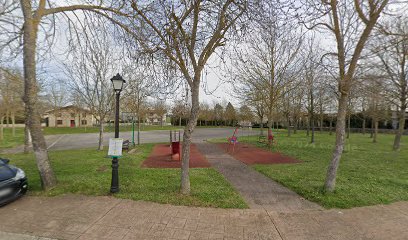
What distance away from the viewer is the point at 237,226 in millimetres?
3723

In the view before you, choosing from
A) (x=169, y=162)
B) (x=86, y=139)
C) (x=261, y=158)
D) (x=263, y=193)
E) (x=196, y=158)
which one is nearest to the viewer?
(x=263, y=193)

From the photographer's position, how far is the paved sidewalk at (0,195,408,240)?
3418 millimetres

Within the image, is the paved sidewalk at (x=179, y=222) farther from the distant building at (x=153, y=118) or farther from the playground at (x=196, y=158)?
the distant building at (x=153, y=118)

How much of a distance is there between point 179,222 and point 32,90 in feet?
16.0

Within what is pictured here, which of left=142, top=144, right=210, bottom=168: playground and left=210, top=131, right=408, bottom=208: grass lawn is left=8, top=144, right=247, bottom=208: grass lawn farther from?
left=210, top=131, right=408, bottom=208: grass lawn

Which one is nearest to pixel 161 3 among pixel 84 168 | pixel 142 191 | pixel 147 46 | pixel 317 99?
pixel 147 46

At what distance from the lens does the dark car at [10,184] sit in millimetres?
4242

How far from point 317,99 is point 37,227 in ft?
74.6

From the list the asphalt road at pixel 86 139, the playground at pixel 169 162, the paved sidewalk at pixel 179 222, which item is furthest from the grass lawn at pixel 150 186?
the asphalt road at pixel 86 139

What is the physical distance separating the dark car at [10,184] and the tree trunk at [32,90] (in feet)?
1.49

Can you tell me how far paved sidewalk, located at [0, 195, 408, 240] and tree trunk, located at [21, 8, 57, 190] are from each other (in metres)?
0.90

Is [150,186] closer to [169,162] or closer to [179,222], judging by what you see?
[179,222]

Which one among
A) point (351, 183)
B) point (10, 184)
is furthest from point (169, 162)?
point (351, 183)

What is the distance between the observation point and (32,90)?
4.98 meters
